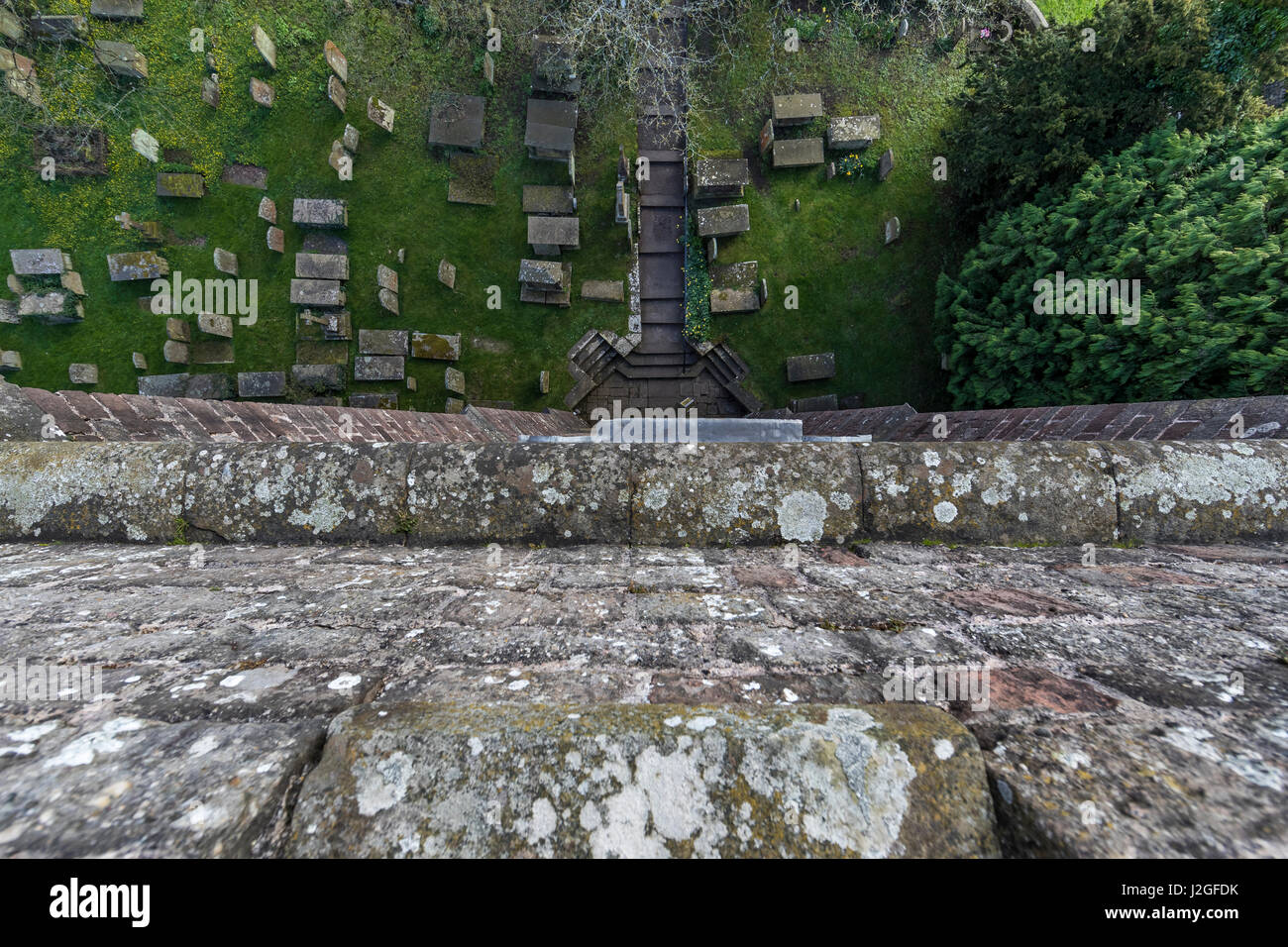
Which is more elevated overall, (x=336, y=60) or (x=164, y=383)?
(x=336, y=60)

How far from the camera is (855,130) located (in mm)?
10078

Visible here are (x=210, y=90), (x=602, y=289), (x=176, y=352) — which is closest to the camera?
(x=176, y=352)

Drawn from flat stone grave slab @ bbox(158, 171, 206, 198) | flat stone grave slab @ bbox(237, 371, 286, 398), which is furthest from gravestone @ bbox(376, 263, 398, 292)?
flat stone grave slab @ bbox(158, 171, 206, 198)

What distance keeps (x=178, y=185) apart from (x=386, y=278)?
186 inches

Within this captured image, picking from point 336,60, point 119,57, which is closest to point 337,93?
point 336,60

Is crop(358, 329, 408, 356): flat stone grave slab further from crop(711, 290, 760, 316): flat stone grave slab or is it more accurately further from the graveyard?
crop(711, 290, 760, 316): flat stone grave slab

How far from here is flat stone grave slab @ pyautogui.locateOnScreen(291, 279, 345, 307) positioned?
9625mm

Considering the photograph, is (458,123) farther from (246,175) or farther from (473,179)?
(246,175)

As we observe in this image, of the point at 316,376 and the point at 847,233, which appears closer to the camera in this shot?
the point at 316,376

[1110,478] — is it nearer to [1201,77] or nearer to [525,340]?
[1201,77]

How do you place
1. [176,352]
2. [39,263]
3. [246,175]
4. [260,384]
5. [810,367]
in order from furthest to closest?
[810,367], [246,175], [176,352], [260,384], [39,263]

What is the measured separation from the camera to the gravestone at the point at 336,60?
977cm

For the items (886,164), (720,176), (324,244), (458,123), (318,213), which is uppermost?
(458,123)
